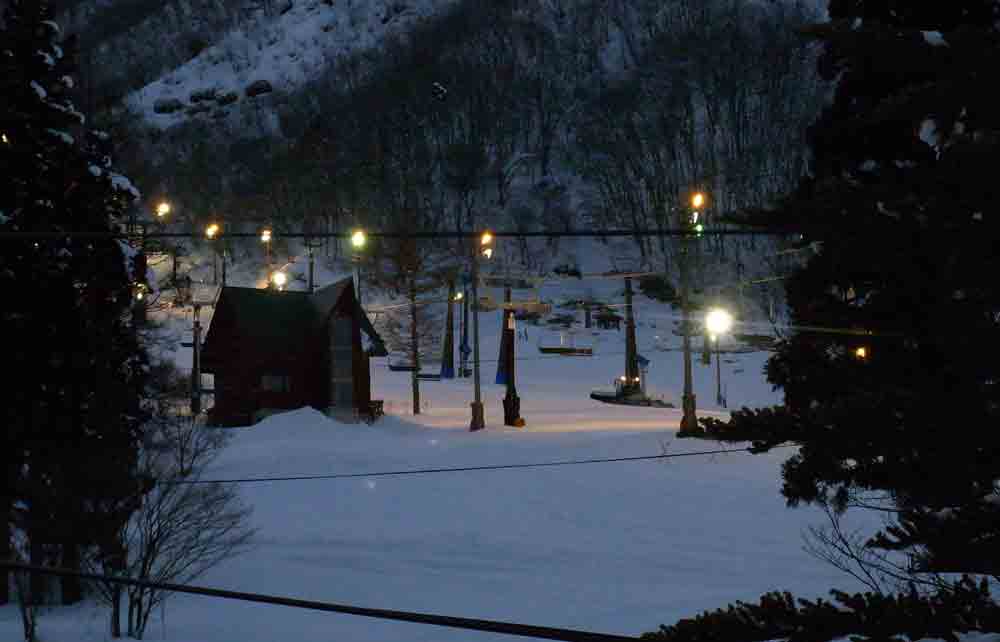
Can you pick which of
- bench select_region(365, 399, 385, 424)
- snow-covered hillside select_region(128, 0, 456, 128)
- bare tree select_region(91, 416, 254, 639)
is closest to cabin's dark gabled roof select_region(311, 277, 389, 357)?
bench select_region(365, 399, 385, 424)

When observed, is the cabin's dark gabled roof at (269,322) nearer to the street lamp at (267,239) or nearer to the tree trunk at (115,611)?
the street lamp at (267,239)

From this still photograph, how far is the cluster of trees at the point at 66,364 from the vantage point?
14625 mm

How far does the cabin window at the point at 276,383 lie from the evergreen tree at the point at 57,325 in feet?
57.8

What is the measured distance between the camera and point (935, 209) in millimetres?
4309

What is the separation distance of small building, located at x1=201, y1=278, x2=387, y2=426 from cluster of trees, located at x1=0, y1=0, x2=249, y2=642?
1689 cm

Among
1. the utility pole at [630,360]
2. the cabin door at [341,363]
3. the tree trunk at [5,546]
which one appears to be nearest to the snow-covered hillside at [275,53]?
the utility pole at [630,360]

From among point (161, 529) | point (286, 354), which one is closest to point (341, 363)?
point (286, 354)

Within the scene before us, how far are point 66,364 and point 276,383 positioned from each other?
743 inches

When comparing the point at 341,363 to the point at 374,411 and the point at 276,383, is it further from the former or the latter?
the point at 276,383

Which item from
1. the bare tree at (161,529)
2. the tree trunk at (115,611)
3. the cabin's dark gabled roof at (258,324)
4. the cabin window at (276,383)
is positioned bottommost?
the tree trunk at (115,611)

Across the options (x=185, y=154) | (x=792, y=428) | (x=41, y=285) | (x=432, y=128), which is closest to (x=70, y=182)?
(x=41, y=285)

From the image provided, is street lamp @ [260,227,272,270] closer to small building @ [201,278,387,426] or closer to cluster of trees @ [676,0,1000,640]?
small building @ [201,278,387,426]

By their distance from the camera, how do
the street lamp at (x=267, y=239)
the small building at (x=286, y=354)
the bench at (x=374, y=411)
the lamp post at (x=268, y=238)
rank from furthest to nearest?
the bench at (x=374, y=411)
the small building at (x=286, y=354)
the street lamp at (x=267, y=239)
the lamp post at (x=268, y=238)

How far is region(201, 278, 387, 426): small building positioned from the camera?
3372 centimetres
